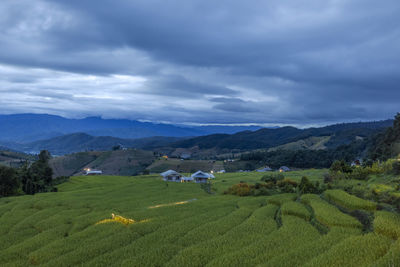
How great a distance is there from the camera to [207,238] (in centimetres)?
2080

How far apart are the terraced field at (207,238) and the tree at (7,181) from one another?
3817 centimetres

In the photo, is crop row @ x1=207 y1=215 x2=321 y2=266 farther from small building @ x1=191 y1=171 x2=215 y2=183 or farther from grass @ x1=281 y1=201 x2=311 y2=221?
small building @ x1=191 y1=171 x2=215 y2=183

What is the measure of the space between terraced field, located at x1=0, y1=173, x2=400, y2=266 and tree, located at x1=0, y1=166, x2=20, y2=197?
38.2m

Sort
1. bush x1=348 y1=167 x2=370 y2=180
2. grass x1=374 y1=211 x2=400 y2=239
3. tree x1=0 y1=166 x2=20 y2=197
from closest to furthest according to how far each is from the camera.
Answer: grass x1=374 y1=211 x2=400 y2=239 < bush x1=348 y1=167 x2=370 y2=180 < tree x1=0 y1=166 x2=20 y2=197

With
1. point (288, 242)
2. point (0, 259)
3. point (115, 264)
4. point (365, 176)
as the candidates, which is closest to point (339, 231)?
→ point (288, 242)

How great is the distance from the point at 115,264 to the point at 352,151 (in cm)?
20163

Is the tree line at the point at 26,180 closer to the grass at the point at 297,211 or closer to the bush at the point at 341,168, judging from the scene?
the grass at the point at 297,211

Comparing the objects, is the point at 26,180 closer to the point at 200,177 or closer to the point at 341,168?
the point at 200,177

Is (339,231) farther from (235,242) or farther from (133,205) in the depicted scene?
(133,205)

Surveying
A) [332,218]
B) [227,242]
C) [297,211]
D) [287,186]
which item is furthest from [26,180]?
[332,218]

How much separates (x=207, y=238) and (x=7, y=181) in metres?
64.9

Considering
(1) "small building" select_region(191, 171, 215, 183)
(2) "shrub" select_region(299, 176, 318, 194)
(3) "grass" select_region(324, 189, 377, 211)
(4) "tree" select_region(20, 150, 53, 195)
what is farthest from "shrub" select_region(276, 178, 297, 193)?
(4) "tree" select_region(20, 150, 53, 195)

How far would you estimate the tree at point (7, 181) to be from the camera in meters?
63.0

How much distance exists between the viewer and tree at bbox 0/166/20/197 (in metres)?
63.0
